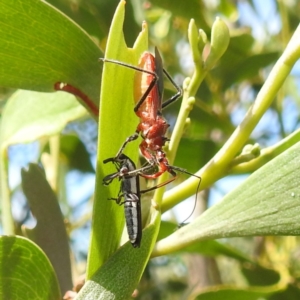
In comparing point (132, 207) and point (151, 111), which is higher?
point (151, 111)

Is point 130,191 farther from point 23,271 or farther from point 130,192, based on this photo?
Answer: point 23,271

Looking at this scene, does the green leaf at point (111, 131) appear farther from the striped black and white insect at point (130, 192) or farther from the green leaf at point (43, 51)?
the green leaf at point (43, 51)

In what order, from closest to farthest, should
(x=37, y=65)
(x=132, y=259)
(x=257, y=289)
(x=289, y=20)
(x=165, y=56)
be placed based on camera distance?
(x=132, y=259) → (x=37, y=65) → (x=257, y=289) → (x=289, y=20) → (x=165, y=56)

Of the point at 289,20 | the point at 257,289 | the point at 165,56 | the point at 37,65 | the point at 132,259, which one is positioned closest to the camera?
the point at 132,259

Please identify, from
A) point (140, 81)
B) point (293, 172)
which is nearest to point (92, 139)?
point (140, 81)

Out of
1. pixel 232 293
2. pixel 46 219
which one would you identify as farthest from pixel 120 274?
pixel 232 293

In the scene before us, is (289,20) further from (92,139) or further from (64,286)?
(64,286)
